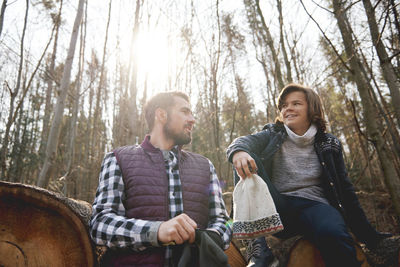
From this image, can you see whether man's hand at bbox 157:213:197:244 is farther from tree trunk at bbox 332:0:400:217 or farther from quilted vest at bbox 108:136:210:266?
Answer: tree trunk at bbox 332:0:400:217

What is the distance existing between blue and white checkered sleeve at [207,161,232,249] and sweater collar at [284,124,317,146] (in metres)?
0.69

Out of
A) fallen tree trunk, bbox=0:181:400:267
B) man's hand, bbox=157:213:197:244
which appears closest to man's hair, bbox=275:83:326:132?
man's hand, bbox=157:213:197:244

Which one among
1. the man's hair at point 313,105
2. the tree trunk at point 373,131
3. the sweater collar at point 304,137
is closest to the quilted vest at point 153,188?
the sweater collar at point 304,137

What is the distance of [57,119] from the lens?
3.53m

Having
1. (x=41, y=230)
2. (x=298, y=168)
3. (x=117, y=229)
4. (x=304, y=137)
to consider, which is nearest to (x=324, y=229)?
(x=298, y=168)

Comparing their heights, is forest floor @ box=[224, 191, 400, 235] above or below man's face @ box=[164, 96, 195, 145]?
below

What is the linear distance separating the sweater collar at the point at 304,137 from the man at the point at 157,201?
693mm

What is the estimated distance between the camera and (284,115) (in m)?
2.01

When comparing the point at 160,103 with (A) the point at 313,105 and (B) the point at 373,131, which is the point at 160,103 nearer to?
(A) the point at 313,105

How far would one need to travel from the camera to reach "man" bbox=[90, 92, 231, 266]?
1.18 metres

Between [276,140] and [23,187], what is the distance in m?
1.62

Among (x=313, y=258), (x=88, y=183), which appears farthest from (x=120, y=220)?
(x=88, y=183)

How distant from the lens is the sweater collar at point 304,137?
1.82 meters

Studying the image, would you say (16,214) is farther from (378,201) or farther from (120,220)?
(378,201)
